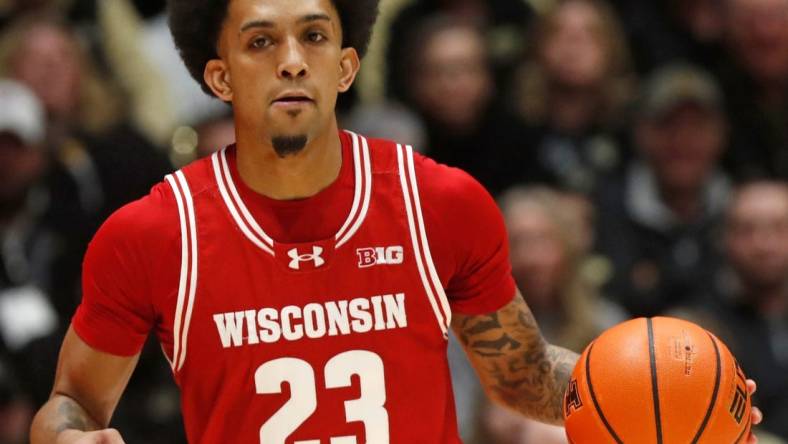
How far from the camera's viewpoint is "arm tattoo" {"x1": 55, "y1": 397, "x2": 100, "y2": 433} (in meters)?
3.76

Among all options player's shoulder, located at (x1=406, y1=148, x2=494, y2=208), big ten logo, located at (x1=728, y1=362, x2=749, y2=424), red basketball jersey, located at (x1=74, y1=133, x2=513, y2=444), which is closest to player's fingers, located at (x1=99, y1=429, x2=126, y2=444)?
red basketball jersey, located at (x1=74, y1=133, x2=513, y2=444)

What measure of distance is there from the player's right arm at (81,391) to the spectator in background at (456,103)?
3773mm

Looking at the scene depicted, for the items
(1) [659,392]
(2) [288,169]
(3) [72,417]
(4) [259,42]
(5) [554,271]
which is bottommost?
(5) [554,271]

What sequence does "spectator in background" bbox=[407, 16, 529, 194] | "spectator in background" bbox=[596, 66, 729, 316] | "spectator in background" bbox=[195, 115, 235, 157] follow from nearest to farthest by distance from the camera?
"spectator in background" bbox=[195, 115, 235, 157]
"spectator in background" bbox=[596, 66, 729, 316]
"spectator in background" bbox=[407, 16, 529, 194]

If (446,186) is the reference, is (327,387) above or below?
below

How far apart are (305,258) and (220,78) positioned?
0.58 metres

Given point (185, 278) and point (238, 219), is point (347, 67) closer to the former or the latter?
point (238, 219)

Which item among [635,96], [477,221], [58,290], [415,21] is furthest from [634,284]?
[477,221]

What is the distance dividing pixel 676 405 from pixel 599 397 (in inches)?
8.1

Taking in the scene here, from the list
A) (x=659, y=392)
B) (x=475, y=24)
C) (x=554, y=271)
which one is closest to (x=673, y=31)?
(x=475, y=24)

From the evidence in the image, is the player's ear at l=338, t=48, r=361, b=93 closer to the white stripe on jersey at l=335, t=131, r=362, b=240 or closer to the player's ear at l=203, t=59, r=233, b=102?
the white stripe on jersey at l=335, t=131, r=362, b=240

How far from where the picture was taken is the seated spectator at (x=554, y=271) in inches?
263

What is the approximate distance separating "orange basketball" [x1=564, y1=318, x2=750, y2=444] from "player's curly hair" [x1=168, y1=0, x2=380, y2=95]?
1.19 m

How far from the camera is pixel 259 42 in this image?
3.76 m
